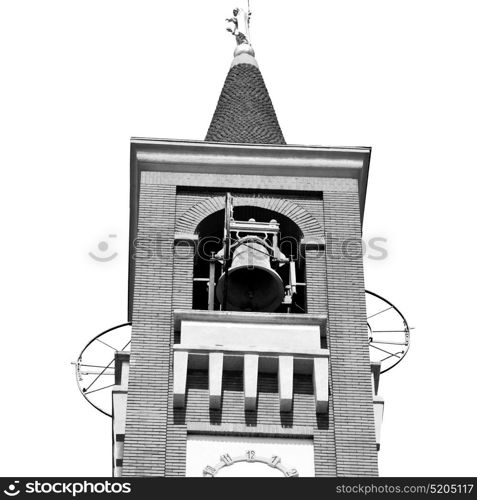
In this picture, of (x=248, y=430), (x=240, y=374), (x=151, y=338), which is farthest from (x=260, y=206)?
(x=248, y=430)

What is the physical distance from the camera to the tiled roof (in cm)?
3644

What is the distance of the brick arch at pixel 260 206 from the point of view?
109ft

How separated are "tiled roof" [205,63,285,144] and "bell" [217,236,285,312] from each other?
437 centimetres

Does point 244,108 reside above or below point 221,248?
above

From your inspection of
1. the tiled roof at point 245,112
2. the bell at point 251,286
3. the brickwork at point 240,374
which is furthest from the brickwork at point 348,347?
the tiled roof at point 245,112

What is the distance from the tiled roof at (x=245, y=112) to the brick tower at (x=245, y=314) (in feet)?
0.34

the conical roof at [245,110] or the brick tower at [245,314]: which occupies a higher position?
the conical roof at [245,110]

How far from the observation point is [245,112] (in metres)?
37.5

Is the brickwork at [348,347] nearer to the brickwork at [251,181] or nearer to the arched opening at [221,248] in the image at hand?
the brickwork at [251,181]

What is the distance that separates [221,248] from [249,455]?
523 centimetres

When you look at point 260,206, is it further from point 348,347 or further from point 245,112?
point 245,112

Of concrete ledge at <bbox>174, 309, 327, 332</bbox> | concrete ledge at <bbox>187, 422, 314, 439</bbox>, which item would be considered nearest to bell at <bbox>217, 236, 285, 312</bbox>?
concrete ledge at <bbox>174, 309, 327, 332</bbox>

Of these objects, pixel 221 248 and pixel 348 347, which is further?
pixel 221 248
